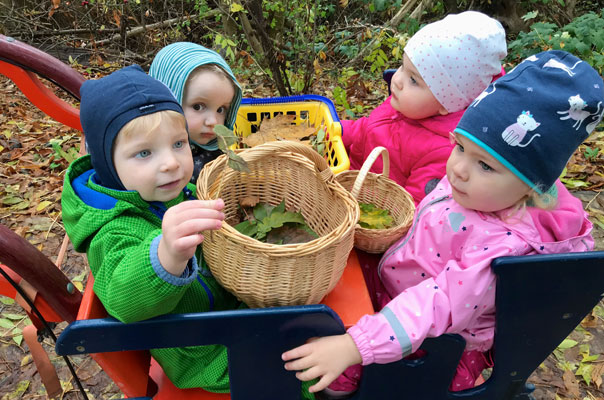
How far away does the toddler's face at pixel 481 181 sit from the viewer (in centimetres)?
114

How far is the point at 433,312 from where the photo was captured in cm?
114

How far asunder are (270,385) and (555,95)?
107 centimetres

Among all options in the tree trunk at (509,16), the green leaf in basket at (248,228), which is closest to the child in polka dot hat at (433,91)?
the green leaf in basket at (248,228)

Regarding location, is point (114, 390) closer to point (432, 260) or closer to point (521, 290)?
point (432, 260)

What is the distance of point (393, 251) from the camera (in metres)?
1.50

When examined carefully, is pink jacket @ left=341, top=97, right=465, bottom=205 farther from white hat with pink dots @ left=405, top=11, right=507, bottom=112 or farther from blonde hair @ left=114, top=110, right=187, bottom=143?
blonde hair @ left=114, top=110, right=187, bottom=143

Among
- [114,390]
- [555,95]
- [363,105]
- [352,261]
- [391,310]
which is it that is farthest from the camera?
[363,105]

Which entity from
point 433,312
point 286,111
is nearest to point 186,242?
point 433,312

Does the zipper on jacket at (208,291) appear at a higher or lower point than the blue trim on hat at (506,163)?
lower

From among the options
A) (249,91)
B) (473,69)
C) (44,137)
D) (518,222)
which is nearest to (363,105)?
(249,91)

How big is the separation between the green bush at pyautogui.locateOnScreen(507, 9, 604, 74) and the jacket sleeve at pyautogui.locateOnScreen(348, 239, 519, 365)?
334 cm

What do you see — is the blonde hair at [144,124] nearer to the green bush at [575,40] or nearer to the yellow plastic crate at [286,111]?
the yellow plastic crate at [286,111]

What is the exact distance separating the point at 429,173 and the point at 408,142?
203mm

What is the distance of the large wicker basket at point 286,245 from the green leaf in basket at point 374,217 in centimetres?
22
